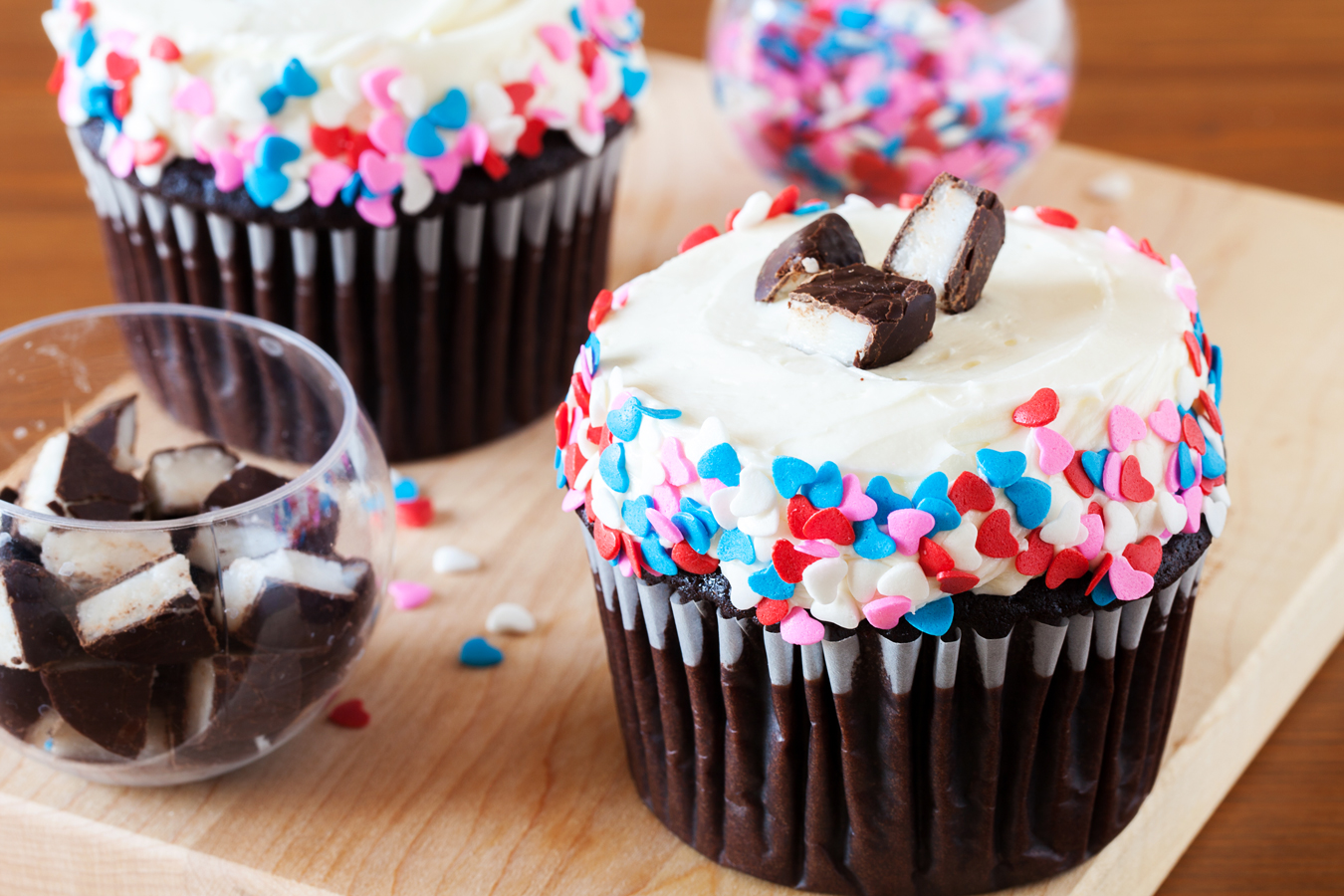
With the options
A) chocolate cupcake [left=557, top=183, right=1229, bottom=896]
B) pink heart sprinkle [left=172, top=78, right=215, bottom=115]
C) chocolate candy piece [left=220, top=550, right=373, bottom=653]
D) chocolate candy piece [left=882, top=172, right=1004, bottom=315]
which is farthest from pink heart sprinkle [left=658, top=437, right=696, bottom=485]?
pink heart sprinkle [left=172, top=78, right=215, bottom=115]

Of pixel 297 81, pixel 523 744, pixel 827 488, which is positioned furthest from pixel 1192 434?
pixel 297 81

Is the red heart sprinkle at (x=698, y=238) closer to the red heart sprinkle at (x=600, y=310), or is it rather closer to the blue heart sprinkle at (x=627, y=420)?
the red heart sprinkle at (x=600, y=310)

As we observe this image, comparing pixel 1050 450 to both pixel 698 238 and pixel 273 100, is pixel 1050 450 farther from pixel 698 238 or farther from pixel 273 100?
pixel 273 100

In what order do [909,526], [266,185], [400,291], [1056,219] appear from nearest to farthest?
[909,526]
[1056,219]
[266,185]
[400,291]

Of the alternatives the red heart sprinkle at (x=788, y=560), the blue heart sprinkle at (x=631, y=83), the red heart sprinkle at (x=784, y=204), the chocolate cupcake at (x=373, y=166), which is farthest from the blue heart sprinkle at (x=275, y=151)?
the red heart sprinkle at (x=788, y=560)

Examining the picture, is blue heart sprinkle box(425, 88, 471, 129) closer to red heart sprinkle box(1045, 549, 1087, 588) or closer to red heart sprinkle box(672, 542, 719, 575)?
red heart sprinkle box(672, 542, 719, 575)

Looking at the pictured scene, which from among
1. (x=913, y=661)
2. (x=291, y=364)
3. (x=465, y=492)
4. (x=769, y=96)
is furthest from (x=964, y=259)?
(x=769, y=96)
